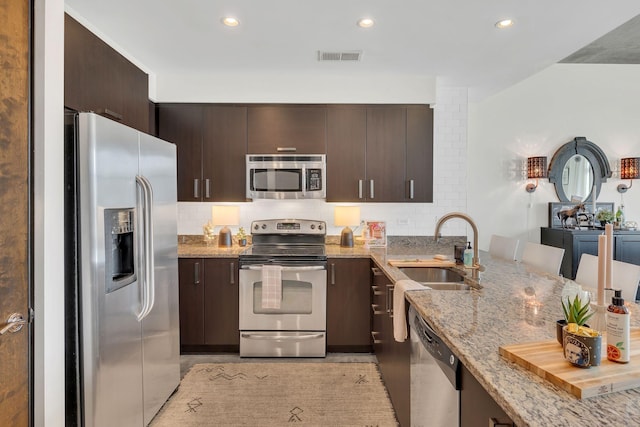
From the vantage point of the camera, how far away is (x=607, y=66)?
4523 millimetres

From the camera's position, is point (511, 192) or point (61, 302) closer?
point (61, 302)

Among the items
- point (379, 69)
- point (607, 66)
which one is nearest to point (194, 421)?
point (379, 69)

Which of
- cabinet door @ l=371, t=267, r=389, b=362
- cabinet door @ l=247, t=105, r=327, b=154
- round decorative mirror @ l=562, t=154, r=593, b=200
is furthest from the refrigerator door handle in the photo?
round decorative mirror @ l=562, t=154, r=593, b=200

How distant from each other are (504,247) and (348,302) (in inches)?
56.5

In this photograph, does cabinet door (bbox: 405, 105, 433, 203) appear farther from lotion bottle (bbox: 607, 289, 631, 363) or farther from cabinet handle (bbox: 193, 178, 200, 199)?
lotion bottle (bbox: 607, 289, 631, 363)

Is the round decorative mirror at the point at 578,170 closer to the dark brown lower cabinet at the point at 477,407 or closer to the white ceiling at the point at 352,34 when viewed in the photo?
the white ceiling at the point at 352,34

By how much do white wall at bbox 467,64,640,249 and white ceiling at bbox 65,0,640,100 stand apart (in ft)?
3.74

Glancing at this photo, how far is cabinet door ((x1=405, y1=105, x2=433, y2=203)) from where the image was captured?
3.48 metres

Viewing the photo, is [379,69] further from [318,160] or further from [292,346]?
[292,346]

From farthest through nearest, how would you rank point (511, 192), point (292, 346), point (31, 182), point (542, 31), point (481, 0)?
point (511, 192) → point (292, 346) → point (542, 31) → point (481, 0) → point (31, 182)

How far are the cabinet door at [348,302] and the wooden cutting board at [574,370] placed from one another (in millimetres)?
2092

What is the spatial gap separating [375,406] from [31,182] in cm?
233

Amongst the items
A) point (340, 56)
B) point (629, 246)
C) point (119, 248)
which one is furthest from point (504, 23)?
point (629, 246)

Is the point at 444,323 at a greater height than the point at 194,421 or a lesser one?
greater
